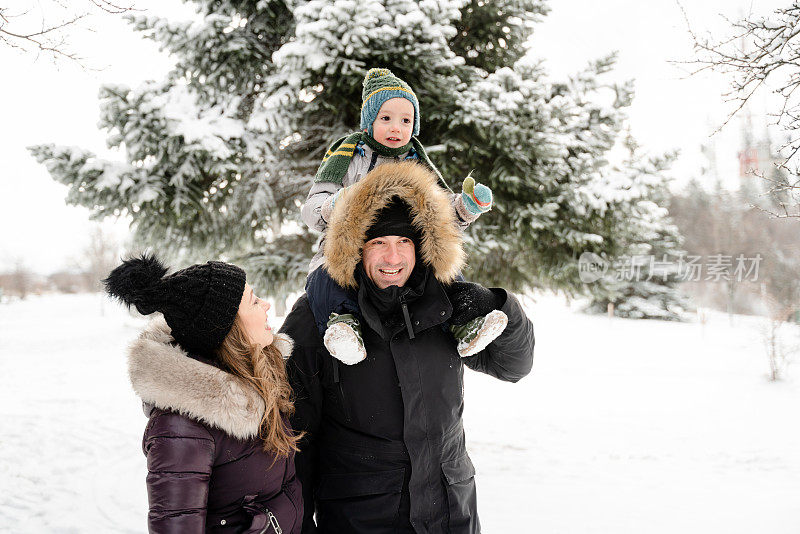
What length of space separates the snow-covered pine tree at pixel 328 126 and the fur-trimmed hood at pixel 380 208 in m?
3.41

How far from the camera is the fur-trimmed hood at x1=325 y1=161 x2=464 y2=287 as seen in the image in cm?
214

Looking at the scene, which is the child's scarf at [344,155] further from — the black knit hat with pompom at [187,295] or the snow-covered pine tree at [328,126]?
the snow-covered pine tree at [328,126]

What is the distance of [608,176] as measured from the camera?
5.99 metres

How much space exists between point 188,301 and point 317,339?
2.18 feet

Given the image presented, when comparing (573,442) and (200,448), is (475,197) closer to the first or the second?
(200,448)

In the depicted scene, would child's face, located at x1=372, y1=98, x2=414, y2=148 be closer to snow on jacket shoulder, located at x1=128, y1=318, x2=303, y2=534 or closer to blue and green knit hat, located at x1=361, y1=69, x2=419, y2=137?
blue and green knit hat, located at x1=361, y1=69, x2=419, y2=137

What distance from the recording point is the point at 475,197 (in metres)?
2.39

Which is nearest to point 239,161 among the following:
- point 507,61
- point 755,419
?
point 507,61

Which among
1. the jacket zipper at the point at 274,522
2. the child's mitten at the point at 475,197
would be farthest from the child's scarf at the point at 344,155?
the jacket zipper at the point at 274,522

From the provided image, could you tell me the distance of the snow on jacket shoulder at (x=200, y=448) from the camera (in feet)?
4.74

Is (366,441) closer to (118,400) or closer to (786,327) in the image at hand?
(118,400)

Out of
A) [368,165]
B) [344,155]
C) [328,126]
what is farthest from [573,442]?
[344,155]

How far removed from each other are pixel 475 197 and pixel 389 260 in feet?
1.81

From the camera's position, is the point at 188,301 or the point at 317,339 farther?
the point at 317,339
